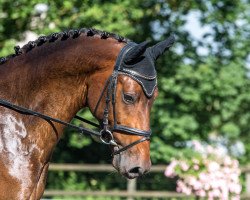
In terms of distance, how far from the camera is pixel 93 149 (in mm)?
14656

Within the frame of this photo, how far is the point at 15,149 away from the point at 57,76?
0.56 meters

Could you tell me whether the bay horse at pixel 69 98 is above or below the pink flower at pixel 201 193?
below

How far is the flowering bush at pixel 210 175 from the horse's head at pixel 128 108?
4.60 meters

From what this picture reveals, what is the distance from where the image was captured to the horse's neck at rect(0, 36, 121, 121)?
490 centimetres

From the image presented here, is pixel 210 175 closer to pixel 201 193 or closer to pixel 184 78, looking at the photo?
Result: pixel 201 193

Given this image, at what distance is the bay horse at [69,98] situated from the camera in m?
4.71

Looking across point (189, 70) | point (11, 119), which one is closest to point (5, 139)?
point (11, 119)

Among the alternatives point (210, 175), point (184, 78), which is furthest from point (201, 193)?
point (184, 78)

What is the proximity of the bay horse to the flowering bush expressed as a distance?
445 cm

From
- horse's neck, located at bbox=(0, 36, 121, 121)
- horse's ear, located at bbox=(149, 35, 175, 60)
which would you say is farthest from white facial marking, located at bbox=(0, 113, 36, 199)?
horse's ear, located at bbox=(149, 35, 175, 60)

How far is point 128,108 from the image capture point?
4.75 metres

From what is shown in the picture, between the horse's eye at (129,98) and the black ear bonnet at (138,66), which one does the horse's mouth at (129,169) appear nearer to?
the horse's eye at (129,98)

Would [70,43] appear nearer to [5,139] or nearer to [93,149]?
[5,139]

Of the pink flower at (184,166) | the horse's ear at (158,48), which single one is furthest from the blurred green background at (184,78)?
the horse's ear at (158,48)
